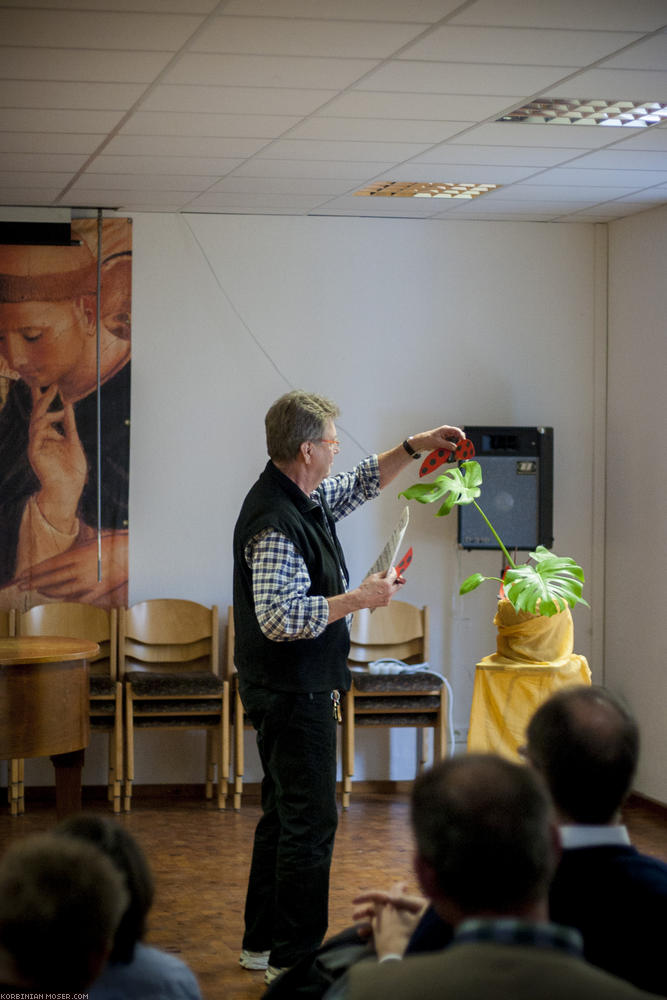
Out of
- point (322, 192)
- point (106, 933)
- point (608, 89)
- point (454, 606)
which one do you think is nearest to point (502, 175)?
point (322, 192)

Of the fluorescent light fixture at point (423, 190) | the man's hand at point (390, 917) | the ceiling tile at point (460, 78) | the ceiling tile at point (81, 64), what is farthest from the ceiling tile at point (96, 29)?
the man's hand at point (390, 917)

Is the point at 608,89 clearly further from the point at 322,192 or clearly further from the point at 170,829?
the point at 170,829

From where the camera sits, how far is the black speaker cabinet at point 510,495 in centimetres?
629

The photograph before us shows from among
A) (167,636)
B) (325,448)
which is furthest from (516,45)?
→ (167,636)

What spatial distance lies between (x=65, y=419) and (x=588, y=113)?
3.16m

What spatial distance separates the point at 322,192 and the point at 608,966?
466cm

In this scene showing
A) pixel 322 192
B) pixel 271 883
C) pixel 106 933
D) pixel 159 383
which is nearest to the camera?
pixel 106 933

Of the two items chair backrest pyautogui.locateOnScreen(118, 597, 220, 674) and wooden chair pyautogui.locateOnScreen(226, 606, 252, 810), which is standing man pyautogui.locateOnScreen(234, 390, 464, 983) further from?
chair backrest pyautogui.locateOnScreen(118, 597, 220, 674)

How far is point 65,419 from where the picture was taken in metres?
6.17

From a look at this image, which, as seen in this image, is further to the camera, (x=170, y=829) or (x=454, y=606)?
(x=454, y=606)

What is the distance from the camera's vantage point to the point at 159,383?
6.28 meters

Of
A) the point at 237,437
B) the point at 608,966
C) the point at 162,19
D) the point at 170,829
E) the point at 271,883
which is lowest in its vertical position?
the point at 170,829

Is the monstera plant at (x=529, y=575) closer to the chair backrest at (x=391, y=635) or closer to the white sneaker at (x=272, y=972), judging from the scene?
the chair backrest at (x=391, y=635)

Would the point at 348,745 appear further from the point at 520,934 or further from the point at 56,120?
the point at 520,934
